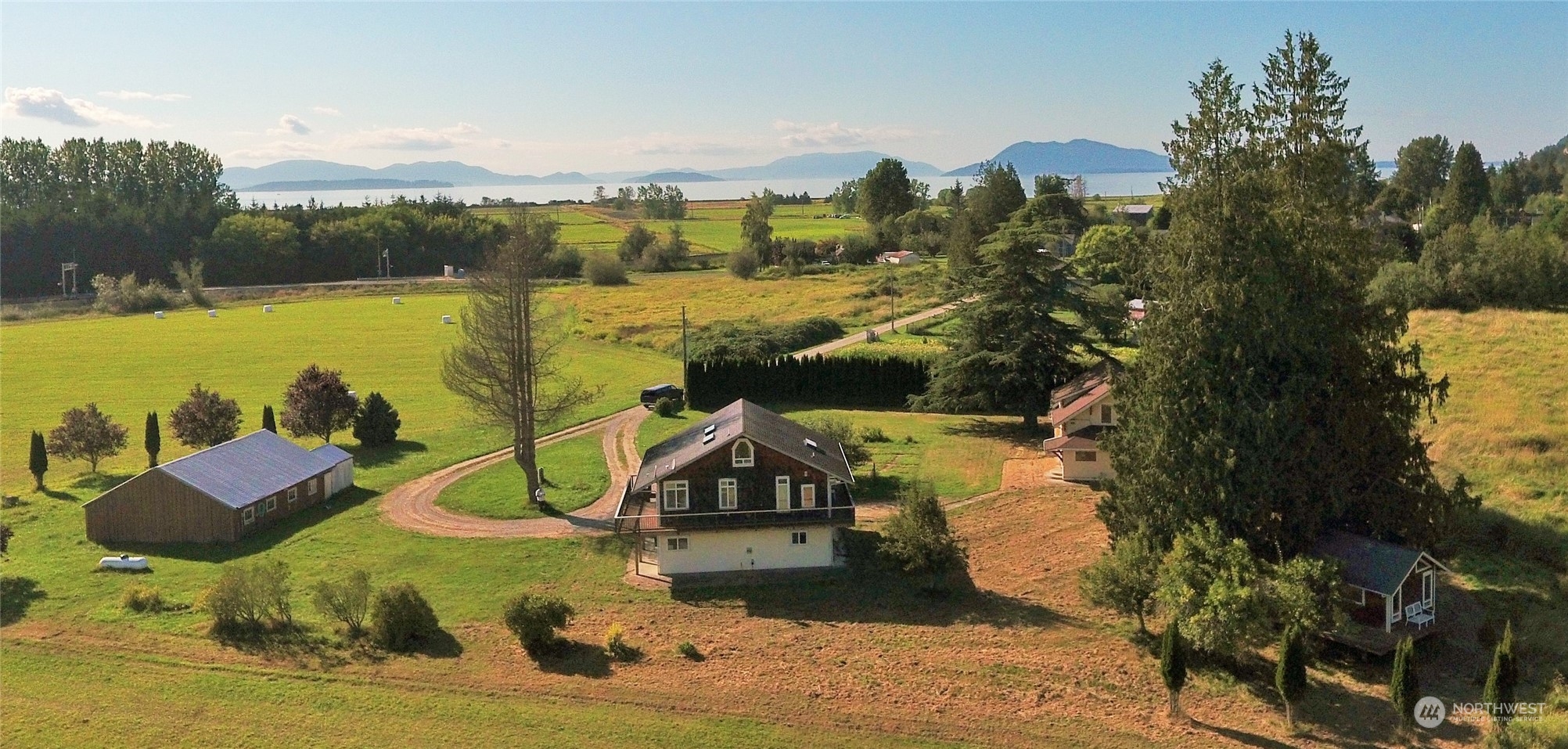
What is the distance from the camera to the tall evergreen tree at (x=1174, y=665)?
22953 mm

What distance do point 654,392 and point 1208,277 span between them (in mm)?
35543

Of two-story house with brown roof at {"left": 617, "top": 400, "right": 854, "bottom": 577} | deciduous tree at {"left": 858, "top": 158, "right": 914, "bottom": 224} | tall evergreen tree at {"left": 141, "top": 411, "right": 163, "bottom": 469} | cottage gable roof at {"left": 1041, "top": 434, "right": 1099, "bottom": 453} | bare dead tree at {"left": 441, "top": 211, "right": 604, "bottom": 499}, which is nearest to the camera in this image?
two-story house with brown roof at {"left": 617, "top": 400, "right": 854, "bottom": 577}

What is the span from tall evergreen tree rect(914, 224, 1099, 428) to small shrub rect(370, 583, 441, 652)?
1172 inches

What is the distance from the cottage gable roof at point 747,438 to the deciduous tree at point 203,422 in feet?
73.3

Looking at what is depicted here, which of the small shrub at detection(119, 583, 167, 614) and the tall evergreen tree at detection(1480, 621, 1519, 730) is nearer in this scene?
the tall evergreen tree at detection(1480, 621, 1519, 730)

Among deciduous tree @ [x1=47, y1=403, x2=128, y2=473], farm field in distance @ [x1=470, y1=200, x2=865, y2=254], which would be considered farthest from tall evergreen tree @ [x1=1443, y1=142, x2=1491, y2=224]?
deciduous tree @ [x1=47, y1=403, x2=128, y2=473]

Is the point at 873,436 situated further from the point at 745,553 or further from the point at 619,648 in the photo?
the point at 619,648

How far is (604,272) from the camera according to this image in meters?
121

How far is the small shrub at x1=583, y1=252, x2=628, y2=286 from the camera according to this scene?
121m

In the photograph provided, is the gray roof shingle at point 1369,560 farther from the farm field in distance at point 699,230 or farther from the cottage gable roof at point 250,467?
the farm field in distance at point 699,230

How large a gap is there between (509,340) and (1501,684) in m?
34.0

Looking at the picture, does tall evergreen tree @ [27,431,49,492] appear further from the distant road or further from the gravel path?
the distant road

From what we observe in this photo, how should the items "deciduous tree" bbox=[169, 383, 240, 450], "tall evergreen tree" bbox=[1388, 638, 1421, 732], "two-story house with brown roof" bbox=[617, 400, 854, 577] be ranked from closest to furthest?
"tall evergreen tree" bbox=[1388, 638, 1421, 732] < "two-story house with brown roof" bbox=[617, 400, 854, 577] < "deciduous tree" bbox=[169, 383, 240, 450]

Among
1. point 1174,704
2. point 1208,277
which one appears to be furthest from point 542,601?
point 1208,277
